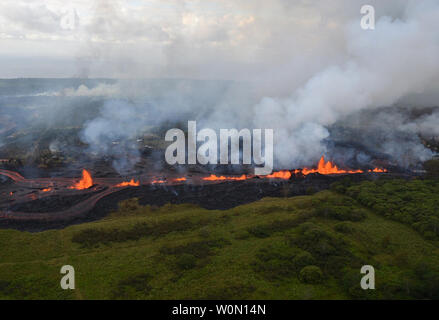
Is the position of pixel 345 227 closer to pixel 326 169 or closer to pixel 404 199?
pixel 404 199

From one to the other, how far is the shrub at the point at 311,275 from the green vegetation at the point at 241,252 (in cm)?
10

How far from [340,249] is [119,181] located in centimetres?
4786

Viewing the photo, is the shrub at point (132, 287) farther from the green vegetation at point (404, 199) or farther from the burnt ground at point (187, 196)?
the green vegetation at point (404, 199)

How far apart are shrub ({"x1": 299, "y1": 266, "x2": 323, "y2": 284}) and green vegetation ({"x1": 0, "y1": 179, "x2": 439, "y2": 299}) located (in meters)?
0.10

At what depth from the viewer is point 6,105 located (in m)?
183

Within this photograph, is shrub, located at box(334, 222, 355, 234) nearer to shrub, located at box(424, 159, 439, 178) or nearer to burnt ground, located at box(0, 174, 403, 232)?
burnt ground, located at box(0, 174, 403, 232)

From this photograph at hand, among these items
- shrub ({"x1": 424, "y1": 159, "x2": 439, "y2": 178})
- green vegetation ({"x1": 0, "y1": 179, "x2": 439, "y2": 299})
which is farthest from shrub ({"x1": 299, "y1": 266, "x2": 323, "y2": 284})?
shrub ({"x1": 424, "y1": 159, "x2": 439, "y2": 178})

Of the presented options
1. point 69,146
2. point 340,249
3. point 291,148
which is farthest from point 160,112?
point 340,249

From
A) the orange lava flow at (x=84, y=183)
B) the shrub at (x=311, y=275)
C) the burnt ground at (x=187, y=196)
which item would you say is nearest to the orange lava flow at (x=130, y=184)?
the burnt ground at (x=187, y=196)

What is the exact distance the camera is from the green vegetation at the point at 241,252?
99.5ft

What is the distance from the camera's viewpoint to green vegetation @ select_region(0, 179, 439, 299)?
3033cm

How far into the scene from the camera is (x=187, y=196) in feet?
194
